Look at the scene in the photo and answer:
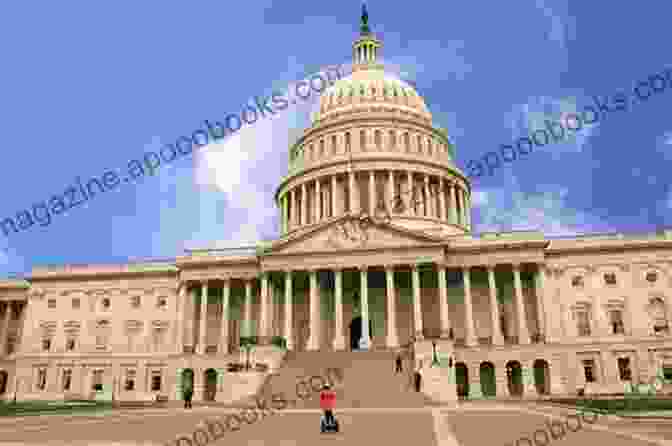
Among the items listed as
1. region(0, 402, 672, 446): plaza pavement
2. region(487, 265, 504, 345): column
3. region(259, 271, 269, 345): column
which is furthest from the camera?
region(259, 271, 269, 345): column

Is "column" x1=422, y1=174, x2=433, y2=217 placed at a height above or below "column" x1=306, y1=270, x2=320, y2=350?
above

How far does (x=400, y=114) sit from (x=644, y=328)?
138 feet

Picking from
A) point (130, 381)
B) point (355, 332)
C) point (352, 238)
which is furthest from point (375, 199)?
point (130, 381)

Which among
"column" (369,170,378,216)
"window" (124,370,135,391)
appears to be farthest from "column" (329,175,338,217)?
"window" (124,370,135,391)

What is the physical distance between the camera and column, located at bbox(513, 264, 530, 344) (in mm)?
57419

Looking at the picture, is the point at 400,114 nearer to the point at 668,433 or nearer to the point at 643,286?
the point at 643,286

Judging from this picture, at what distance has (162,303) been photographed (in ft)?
232

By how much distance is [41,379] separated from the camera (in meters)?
69.9

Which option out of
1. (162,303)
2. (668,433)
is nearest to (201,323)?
(162,303)

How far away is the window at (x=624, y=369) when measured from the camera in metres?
58.0

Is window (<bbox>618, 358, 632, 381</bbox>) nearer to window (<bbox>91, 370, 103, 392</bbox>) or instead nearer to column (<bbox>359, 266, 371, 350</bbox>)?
column (<bbox>359, 266, 371, 350</bbox>)

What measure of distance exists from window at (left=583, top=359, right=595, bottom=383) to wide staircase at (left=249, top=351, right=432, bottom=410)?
20614mm

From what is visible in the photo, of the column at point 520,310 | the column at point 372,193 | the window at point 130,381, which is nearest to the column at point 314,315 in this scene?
the column at point 372,193

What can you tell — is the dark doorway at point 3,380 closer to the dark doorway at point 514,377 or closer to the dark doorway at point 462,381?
the dark doorway at point 462,381
